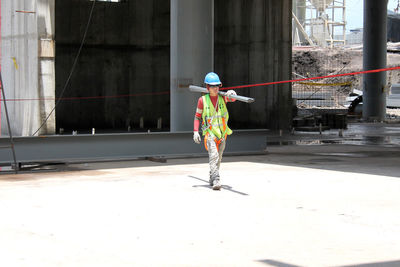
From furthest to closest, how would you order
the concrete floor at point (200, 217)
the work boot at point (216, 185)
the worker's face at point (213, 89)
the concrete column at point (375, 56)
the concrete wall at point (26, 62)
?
the concrete column at point (375, 56)
the concrete wall at point (26, 62)
the worker's face at point (213, 89)
the work boot at point (216, 185)
the concrete floor at point (200, 217)

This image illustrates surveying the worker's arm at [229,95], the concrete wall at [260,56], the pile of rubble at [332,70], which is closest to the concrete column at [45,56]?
the worker's arm at [229,95]

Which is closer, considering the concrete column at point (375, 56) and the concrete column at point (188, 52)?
the concrete column at point (188, 52)

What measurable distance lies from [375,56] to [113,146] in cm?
2830

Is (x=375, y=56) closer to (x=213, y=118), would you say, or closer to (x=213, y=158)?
(x=213, y=118)

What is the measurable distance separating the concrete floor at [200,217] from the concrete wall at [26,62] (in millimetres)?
6567

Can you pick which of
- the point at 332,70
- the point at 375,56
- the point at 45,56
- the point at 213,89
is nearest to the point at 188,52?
the point at 45,56

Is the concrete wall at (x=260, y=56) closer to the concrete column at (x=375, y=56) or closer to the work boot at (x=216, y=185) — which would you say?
the concrete column at (x=375, y=56)

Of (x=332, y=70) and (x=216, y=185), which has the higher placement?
(x=332, y=70)

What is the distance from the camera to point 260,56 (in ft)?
101

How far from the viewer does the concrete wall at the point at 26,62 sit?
20734 millimetres

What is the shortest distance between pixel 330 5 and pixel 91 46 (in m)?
100

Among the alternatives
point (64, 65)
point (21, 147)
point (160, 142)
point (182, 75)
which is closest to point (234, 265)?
point (21, 147)

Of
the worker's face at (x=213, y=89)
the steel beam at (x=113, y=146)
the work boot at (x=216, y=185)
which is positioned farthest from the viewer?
the steel beam at (x=113, y=146)

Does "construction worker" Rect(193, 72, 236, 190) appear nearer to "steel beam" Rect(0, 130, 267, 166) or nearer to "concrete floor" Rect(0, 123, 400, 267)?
"concrete floor" Rect(0, 123, 400, 267)
